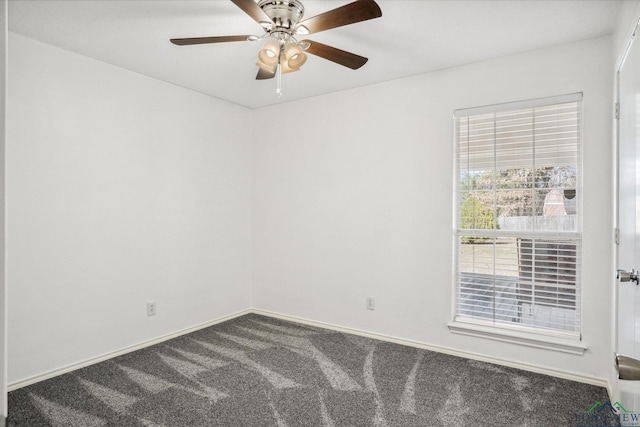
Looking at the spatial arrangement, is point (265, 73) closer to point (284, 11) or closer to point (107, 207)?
point (284, 11)

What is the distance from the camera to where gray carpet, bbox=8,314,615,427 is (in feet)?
7.37

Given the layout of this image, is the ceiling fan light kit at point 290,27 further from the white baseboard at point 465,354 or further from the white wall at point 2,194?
the white baseboard at point 465,354

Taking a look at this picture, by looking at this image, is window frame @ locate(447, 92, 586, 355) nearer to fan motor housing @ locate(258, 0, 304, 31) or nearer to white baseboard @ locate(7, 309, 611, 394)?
white baseboard @ locate(7, 309, 611, 394)

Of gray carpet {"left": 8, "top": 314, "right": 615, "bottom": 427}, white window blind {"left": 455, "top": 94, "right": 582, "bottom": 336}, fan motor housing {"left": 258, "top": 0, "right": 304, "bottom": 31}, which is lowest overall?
gray carpet {"left": 8, "top": 314, "right": 615, "bottom": 427}

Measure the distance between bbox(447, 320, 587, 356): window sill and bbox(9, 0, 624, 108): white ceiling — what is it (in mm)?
2184

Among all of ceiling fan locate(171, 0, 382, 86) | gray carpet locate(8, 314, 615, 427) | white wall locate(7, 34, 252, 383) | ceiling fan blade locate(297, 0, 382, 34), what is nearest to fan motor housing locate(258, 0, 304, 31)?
ceiling fan locate(171, 0, 382, 86)

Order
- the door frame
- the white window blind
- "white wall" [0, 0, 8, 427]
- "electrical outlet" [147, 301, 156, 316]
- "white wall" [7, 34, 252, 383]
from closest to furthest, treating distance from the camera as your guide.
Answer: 1. "white wall" [0, 0, 8, 427]
2. the door frame
3. "white wall" [7, 34, 252, 383]
4. the white window blind
5. "electrical outlet" [147, 301, 156, 316]

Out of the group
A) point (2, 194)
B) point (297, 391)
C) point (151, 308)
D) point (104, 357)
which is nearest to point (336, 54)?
point (2, 194)

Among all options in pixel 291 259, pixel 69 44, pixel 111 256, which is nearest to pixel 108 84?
pixel 69 44

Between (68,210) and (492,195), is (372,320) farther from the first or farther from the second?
(68,210)

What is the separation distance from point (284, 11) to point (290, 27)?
0.11 metres

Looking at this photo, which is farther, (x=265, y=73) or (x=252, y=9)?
(x=265, y=73)

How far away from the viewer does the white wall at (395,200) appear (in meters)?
2.67

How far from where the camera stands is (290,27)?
7.24 ft
